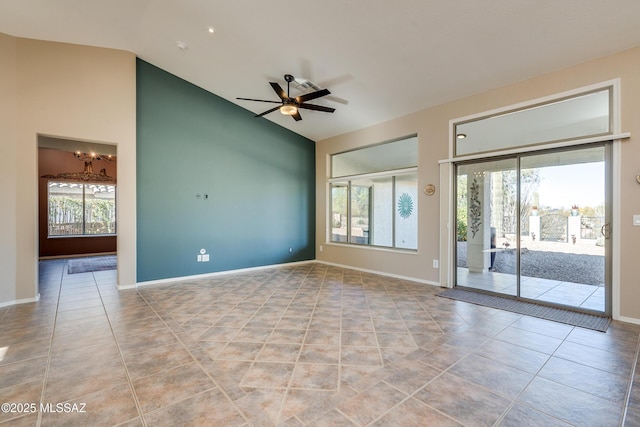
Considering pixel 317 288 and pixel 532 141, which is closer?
pixel 532 141

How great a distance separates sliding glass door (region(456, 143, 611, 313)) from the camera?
3619mm

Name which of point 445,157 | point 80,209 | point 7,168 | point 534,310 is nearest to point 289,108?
point 445,157

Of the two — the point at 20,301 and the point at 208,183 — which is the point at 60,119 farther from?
the point at 20,301

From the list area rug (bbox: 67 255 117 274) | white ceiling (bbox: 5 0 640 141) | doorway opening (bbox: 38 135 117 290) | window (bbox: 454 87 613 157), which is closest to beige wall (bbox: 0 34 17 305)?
white ceiling (bbox: 5 0 640 141)

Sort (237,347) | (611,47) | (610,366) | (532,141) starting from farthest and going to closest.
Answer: (532,141)
(611,47)
(237,347)
(610,366)

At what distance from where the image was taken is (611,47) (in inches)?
129

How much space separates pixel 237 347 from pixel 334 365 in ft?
3.18

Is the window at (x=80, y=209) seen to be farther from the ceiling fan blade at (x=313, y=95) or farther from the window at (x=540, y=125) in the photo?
the window at (x=540, y=125)

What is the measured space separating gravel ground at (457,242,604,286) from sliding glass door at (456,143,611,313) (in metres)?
0.01

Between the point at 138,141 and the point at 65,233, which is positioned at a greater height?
the point at 138,141

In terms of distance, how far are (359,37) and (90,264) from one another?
7.92 meters

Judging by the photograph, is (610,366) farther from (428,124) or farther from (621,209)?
(428,124)

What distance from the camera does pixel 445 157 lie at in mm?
4848

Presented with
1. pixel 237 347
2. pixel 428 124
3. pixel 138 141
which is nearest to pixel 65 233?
pixel 138 141
